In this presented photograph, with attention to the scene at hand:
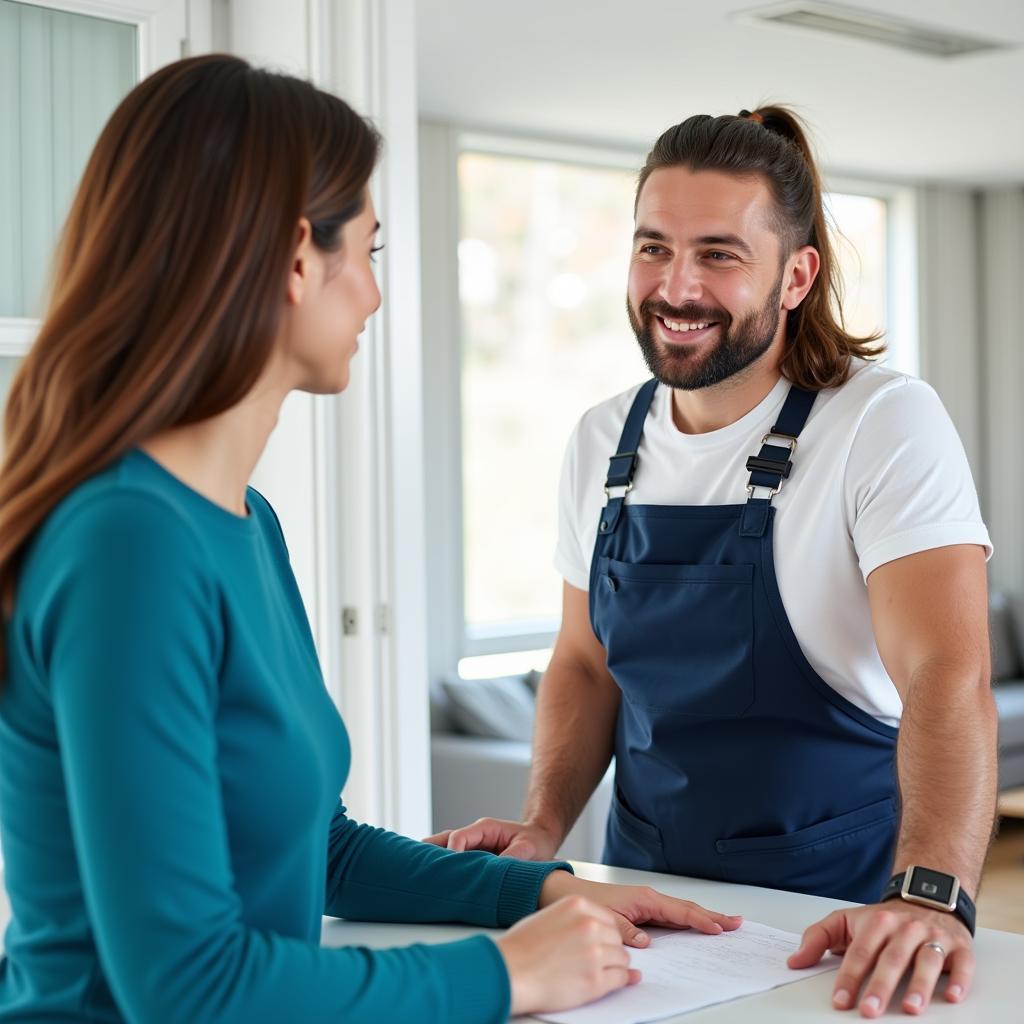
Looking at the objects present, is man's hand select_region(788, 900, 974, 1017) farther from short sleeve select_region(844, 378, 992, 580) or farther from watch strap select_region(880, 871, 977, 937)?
short sleeve select_region(844, 378, 992, 580)

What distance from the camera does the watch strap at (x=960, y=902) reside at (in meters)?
1.31

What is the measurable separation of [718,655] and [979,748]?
0.35m

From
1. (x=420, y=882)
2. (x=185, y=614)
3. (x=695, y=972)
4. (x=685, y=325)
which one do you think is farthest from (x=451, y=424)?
(x=185, y=614)

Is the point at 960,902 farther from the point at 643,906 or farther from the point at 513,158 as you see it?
the point at 513,158

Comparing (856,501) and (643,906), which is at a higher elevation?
(856,501)

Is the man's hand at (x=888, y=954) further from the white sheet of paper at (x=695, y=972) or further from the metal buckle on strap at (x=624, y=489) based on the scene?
the metal buckle on strap at (x=624, y=489)

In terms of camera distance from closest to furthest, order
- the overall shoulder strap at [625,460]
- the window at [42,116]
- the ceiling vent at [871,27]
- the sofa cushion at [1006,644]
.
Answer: the overall shoulder strap at [625,460], the window at [42,116], the ceiling vent at [871,27], the sofa cushion at [1006,644]

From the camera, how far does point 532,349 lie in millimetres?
6129

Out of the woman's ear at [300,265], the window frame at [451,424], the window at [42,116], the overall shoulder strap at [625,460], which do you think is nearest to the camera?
the woman's ear at [300,265]

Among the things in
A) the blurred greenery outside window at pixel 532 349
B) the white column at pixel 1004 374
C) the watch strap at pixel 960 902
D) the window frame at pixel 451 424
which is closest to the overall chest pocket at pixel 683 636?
the watch strap at pixel 960 902

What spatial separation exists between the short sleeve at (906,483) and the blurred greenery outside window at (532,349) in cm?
413

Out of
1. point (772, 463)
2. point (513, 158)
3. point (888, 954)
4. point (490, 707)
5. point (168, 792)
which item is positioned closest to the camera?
point (168, 792)

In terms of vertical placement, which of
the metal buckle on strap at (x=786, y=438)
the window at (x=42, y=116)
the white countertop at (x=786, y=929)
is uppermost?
the window at (x=42, y=116)

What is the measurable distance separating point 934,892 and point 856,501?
0.54 m
